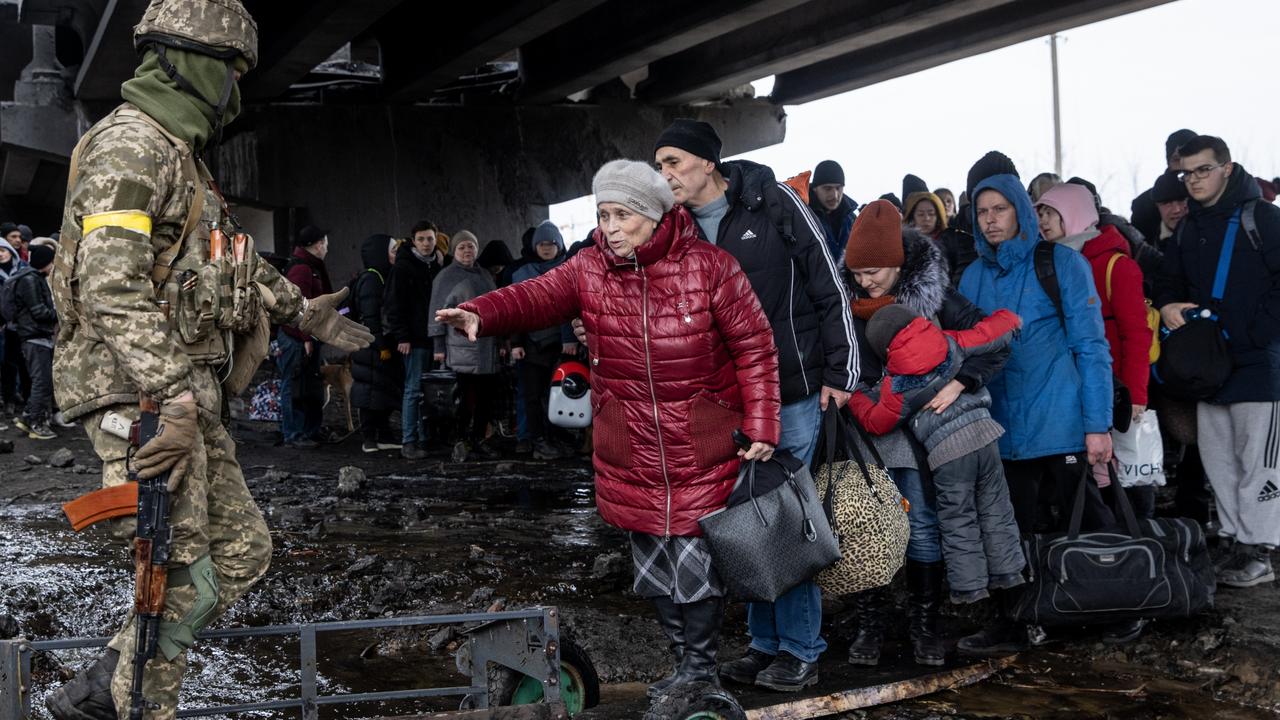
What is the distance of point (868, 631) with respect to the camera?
16.3 feet

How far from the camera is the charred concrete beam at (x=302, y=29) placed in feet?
37.4

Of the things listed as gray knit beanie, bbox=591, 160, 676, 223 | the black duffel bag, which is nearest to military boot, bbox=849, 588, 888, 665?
the black duffel bag

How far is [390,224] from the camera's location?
17.3 m

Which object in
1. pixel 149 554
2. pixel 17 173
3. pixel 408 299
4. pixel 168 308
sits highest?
pixel 17 173

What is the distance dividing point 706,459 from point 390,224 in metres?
14.1

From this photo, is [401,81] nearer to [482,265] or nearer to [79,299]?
[482,265]

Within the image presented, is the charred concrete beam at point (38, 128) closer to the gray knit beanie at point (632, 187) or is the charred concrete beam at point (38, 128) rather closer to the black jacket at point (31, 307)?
the black jacket at point (31, 307)

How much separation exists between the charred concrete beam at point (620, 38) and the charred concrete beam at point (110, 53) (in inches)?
222

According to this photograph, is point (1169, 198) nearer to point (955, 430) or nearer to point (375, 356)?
point (955, 430)

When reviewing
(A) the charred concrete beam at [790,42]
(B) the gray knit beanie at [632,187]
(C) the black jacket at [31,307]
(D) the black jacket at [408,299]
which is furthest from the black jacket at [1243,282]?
(C) the black jacket at [31,307]

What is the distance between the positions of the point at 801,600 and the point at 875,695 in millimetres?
451

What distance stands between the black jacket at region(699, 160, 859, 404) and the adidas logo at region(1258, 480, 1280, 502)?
2742mm

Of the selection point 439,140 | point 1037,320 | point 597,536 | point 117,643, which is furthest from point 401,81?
Answer: point 117,643

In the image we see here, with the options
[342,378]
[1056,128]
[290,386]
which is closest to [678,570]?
[290,386]
